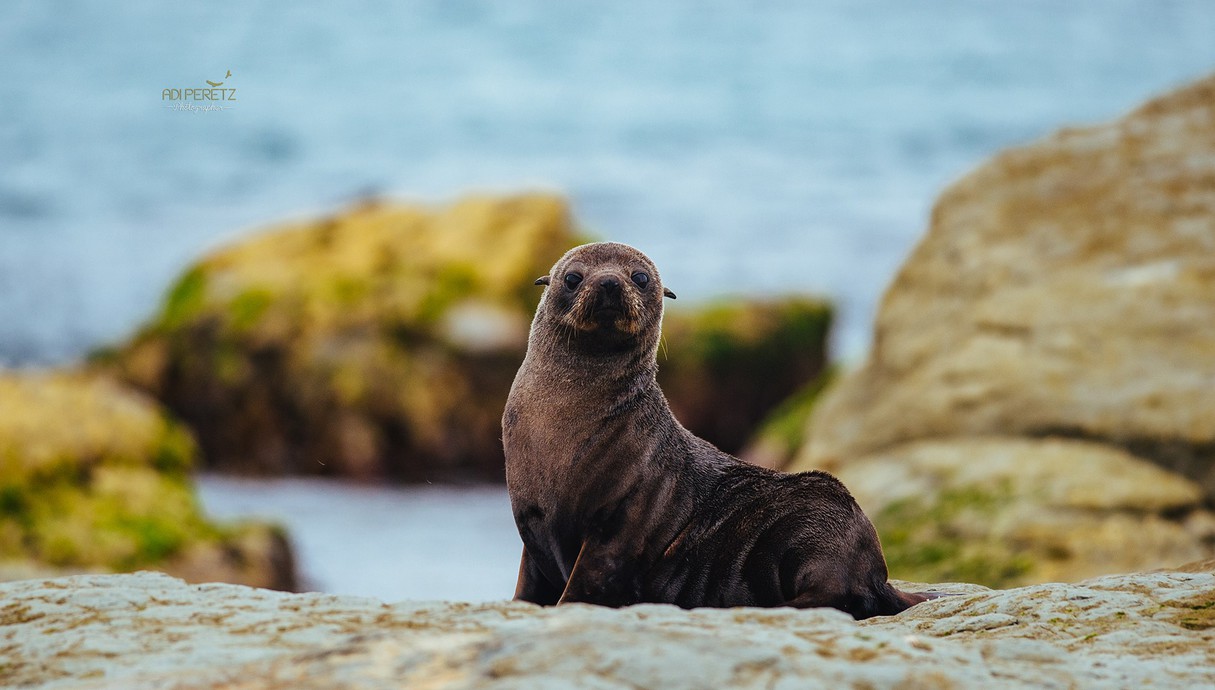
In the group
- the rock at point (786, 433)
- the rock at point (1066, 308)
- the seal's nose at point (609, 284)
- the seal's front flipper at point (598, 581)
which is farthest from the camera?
the rock at point (786, 433)

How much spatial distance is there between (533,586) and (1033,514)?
5.27 m

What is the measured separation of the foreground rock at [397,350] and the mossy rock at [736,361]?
22 millimetres

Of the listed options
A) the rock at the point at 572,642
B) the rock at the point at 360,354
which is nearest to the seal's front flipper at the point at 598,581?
the rock at the point at 572,642

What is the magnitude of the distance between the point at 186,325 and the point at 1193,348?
516 inches

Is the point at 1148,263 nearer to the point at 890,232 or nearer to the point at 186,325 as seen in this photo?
the point at 186,325

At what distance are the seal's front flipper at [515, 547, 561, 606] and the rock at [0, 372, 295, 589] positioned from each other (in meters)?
6.09

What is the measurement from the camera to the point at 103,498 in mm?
11992

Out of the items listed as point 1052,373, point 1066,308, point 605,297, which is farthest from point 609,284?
point 1066,308

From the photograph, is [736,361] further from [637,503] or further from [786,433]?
[637,503]

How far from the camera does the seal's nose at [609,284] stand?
20.9 feet

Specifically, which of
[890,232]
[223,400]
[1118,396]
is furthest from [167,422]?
[890,232]

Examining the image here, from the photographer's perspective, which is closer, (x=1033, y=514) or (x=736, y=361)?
(x=1033, y=514)

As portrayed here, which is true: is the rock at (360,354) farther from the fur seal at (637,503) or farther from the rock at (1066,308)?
the fur seal at (637,503)

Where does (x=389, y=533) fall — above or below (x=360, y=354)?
below
